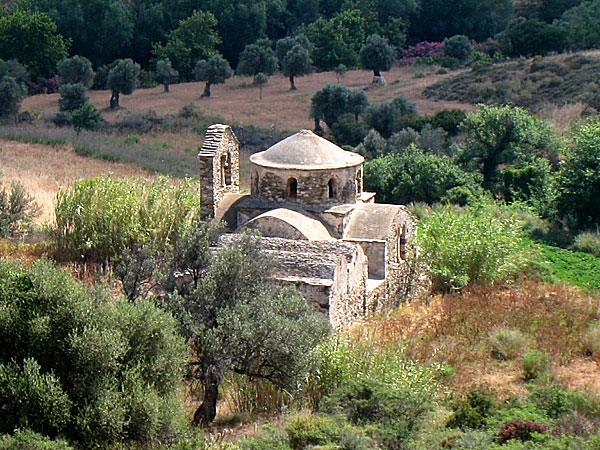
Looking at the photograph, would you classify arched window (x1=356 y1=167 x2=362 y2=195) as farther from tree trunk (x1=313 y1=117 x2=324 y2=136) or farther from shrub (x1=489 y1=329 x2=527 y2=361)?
tree trunk (x1=313 y1=117 x2=324 y2=136)

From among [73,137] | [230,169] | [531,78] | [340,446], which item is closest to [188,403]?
[340,446]

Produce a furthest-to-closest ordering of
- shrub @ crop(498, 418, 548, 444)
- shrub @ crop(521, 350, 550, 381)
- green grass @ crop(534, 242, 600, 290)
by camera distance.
Answer: green grass @ crop(534, 242, 600, 290) < shrub @ crop(521, 350, 550, 381) < shrub @ crop(498, 418, 548, 444)

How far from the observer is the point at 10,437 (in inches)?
418

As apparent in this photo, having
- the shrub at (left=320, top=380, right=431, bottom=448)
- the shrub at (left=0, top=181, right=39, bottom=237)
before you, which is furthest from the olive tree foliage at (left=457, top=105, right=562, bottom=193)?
the shrub at (left=320, top=380, right=431, bottom=448)

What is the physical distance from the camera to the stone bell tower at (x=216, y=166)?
63.6 feet

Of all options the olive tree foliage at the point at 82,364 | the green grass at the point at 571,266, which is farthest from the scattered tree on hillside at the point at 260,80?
the olive tree foliage at the point at 82,364

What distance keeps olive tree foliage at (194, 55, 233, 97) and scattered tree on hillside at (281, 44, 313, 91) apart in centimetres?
434

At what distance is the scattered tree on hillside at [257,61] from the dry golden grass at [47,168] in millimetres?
27978

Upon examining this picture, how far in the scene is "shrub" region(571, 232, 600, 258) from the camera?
86.6 feet

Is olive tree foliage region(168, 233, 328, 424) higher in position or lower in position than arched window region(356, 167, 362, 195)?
lower

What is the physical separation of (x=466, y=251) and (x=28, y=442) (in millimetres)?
12708

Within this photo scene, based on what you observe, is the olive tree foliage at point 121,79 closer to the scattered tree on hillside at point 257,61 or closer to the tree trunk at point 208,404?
the scattered tree on hillside at point 257,61

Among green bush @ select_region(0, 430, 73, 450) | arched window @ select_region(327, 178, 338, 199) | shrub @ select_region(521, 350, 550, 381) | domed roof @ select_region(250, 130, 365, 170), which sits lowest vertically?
shrub @ select_region(521, 350, 550, 381)

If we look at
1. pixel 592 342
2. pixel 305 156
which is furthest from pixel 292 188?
pixel 592 342
